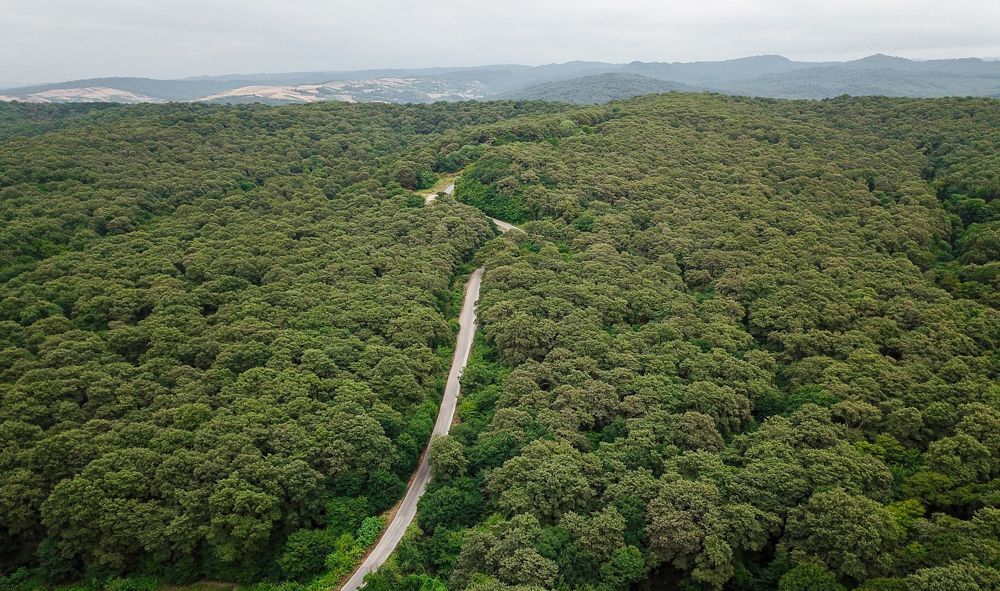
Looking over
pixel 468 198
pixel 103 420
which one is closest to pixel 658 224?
pixel 468 198

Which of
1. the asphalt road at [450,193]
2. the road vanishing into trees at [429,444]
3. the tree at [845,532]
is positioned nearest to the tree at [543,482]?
the road vanishing into trees at [429,444]

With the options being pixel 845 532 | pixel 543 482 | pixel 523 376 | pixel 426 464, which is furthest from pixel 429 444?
pixel 845 532

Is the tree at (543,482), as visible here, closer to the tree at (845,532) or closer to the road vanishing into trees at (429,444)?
the road vanishing into trees at (429,444)

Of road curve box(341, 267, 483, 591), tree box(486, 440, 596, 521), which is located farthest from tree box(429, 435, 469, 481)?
road curve box(341, 267, 483, 591)

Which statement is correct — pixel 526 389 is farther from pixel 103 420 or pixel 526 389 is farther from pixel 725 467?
pixel 103 420

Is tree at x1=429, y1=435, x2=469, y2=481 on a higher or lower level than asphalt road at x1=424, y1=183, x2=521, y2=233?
lower

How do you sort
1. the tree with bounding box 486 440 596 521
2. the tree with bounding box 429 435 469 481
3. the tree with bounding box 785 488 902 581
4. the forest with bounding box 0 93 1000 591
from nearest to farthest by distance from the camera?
the tree with bounding box 785 488 902 581 < the forest with bounding box 0 93 1000 591 < the tree with bounding box 486 440 596 521 < the tree with bounding box 429 435 469 481

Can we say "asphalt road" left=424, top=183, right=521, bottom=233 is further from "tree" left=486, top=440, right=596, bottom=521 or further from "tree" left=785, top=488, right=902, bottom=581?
"tree" left=785, top=488, right=902, bottom=581
